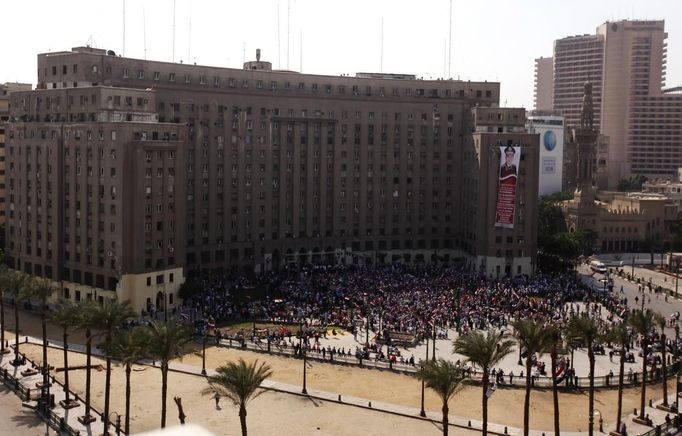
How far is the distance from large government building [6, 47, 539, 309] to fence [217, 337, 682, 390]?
22000 mm

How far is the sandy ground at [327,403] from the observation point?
6250cm

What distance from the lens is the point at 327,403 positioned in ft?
222

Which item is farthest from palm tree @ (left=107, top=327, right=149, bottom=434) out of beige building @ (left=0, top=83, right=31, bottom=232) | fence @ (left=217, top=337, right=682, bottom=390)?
beige building @ (left=0, top=83, right=31, bottom=232)

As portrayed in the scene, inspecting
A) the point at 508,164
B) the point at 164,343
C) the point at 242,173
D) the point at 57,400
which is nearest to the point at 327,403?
the point at 164,343

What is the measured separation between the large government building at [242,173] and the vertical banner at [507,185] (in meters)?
1.44

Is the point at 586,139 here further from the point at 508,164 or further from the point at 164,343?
the point at 164,343

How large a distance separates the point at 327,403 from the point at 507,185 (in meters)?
68.7

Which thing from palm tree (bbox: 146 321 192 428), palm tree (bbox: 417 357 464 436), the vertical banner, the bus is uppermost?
the vertical banner

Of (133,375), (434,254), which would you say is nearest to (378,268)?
(434,254)

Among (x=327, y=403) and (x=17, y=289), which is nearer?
(x=327, y=403)

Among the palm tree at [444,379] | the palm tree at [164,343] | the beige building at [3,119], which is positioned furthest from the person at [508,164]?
the beige building at [3,119]

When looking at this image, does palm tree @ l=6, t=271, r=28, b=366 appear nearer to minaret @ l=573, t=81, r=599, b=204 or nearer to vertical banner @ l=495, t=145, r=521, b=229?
vertical banner @ l=495, t=145, r=521, b=229

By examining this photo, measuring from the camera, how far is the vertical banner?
12656 cm

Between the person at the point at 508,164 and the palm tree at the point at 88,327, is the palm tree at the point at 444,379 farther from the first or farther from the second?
the person at the point at 508,164
